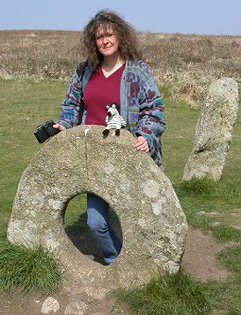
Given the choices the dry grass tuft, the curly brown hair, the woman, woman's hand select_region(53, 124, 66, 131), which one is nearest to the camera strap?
the woman

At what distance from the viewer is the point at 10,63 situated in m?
26.7

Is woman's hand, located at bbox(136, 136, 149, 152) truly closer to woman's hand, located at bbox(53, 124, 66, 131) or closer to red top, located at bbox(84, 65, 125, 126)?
red top, located at bbox(84, 65, 125, 126)

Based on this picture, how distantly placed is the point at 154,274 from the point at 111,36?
2.22 meters

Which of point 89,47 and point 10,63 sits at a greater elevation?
point 89,47

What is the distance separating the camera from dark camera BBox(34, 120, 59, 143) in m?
5.45

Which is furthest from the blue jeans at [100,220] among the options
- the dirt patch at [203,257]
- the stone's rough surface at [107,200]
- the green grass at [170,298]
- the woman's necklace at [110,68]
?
the woman's necklace at [110,68]

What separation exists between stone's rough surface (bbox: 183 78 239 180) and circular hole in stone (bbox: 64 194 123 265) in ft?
7.30

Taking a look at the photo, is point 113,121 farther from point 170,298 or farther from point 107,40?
point 170,298

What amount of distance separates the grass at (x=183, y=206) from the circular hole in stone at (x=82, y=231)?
0.05 feet

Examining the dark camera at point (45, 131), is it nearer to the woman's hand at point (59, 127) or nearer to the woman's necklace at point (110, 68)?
the woman's hand at point (59, 127)

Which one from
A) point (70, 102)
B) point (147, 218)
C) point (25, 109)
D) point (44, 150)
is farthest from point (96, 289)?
point (25, 109)

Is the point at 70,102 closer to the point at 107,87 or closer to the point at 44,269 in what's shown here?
the point at 107,87

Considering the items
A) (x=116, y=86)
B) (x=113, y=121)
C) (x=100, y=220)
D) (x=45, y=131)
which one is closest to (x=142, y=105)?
(x=116, y=86)

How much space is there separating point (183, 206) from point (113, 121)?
3.42 m
